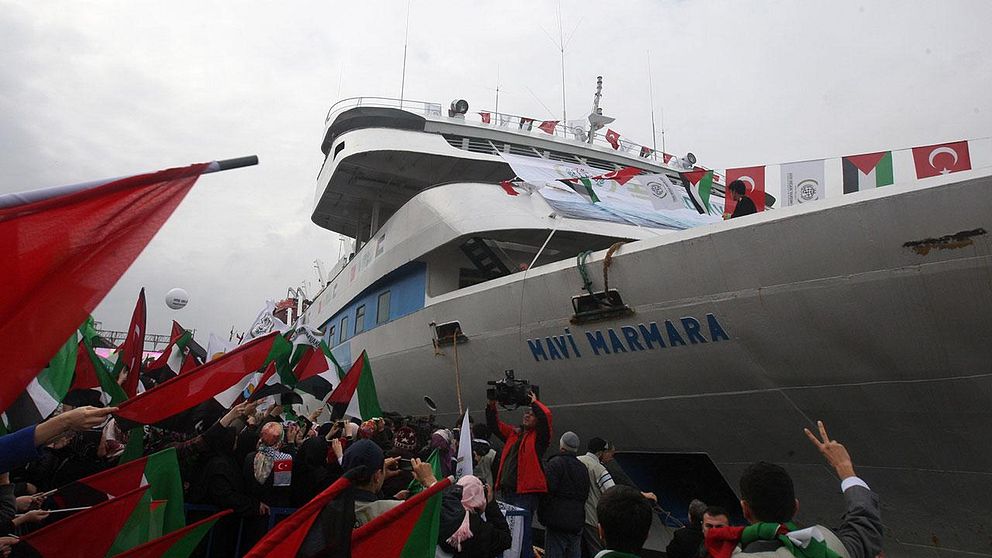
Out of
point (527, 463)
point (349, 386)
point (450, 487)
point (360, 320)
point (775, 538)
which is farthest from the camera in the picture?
point (360, 320)

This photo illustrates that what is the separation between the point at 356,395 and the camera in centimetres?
816

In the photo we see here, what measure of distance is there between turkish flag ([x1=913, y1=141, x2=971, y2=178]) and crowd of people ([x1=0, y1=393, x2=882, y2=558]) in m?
2.72

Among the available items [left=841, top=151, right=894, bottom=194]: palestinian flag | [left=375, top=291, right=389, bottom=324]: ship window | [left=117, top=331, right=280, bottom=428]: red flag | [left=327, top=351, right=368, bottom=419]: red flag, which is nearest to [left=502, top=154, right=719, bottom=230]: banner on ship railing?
[left=841, top=151, right=894, bottom=194]: palestinian flag

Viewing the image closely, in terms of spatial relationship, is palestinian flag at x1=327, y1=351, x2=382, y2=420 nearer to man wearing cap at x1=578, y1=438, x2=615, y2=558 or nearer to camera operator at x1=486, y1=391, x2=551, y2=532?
camera operator at x1=486, y1=391, x2=551, y2=532

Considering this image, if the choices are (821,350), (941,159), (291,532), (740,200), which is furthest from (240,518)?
(941,159)

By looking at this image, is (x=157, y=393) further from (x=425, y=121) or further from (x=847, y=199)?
(x=425, y=121)

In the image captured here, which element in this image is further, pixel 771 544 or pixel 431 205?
pixel 431 205

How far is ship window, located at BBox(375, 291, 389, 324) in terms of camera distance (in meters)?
11.9

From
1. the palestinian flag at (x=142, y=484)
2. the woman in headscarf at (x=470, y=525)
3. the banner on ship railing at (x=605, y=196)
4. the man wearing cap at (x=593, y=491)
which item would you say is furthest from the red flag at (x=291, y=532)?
the banner on ship railing at (x=605, y=196)

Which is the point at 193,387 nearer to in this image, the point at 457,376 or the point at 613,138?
the point at 457,376

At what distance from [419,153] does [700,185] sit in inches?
252

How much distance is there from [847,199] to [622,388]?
10.5 ft

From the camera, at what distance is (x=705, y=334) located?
6.39m

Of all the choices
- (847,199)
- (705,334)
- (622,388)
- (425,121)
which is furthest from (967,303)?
(425,121)
